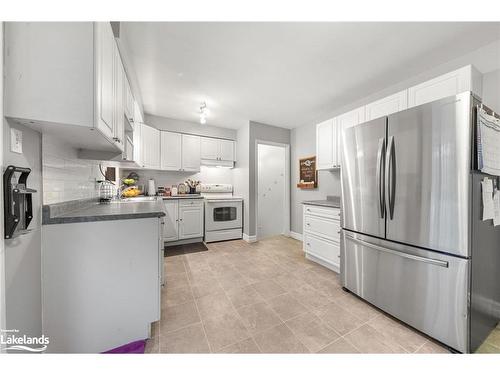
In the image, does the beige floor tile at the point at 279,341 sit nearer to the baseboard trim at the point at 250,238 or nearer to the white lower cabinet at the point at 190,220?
the baseboard trim at the point at 250,238

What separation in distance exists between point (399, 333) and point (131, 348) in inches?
75.9

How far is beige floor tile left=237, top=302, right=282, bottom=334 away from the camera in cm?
142

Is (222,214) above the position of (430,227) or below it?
below

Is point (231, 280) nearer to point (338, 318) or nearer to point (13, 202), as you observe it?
point (338, 318)

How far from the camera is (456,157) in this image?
1.17 m

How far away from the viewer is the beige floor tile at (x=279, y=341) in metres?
1.22

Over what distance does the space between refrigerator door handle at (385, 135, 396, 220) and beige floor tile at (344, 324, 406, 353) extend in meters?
0.89

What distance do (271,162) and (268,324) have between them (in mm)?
3545

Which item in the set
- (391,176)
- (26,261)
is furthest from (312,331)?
(26,261)

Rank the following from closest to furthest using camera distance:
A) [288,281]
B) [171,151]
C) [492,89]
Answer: [492,89] < [288,281] < [171,151]

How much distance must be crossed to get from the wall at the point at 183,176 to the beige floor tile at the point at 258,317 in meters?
2.92

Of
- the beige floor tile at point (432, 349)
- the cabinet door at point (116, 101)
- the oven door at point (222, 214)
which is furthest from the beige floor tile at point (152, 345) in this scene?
the oven door at point (222, 214)

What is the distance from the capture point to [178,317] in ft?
4.99
